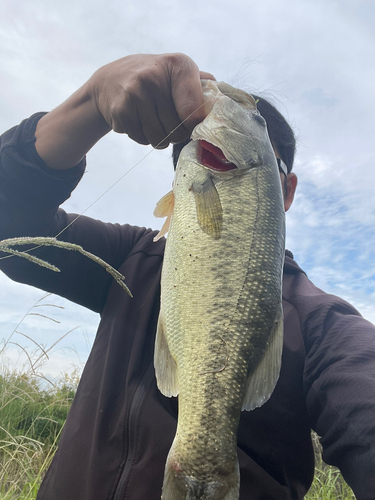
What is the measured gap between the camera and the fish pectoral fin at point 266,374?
1.23 m

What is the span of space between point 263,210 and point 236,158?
1.06 feet

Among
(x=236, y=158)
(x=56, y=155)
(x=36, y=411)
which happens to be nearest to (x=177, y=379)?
(x=236, y=158)

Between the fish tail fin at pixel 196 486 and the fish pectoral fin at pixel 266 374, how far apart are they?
0.24 meters

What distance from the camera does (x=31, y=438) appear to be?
3428 millimetres

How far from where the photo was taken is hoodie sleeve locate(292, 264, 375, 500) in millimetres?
1295

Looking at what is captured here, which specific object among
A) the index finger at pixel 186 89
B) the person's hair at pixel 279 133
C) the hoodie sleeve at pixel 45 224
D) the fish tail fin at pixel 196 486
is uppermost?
the person's hair at pixel 279 133

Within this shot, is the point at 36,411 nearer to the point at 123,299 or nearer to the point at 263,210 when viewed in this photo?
the point at 123,299

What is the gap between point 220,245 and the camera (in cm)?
133

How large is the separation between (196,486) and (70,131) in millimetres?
1801

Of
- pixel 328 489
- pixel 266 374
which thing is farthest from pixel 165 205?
pixel 328 489

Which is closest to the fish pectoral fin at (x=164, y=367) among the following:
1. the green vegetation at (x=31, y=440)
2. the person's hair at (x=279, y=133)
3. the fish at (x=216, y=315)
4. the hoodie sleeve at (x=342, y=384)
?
the fish at (x=216, y=315)

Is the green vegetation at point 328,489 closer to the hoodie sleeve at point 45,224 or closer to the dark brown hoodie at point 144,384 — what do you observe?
the dark brown hoodie at point 144,384

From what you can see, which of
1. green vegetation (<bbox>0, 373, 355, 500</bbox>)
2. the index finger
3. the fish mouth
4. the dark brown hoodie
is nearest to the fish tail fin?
the dark brown hoodie

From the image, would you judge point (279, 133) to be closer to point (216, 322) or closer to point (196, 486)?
point (216, 322)
